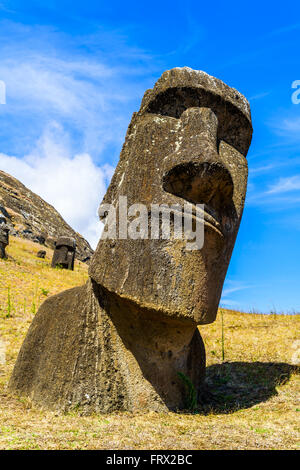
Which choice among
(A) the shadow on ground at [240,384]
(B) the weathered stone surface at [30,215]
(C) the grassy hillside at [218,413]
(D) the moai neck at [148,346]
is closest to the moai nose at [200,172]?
(D) the moai neck at [148,346]

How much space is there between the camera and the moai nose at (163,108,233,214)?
4.04m

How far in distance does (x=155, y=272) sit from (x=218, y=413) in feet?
5.41

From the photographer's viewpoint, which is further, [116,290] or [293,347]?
[293,347]

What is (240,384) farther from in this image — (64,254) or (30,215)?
(30,215)

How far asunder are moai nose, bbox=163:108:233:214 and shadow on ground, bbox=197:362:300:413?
7.07 feet

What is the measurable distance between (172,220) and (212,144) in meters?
0.83

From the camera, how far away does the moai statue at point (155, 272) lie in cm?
405

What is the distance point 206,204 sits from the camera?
168 inches

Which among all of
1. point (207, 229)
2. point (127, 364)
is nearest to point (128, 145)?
point (207, 229)

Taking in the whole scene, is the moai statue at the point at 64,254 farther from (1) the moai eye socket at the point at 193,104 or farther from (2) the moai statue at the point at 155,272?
(1) the moai eye socket at the point at 193,104

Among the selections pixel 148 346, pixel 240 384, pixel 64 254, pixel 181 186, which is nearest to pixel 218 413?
pixel 148 346
